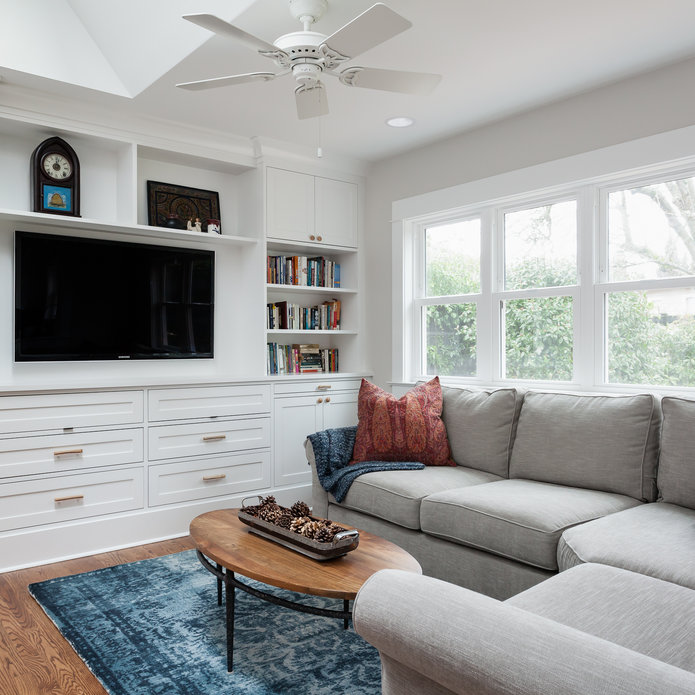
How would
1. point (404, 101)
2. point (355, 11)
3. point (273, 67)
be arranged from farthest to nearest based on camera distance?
1. point (404, 101)
2. point (273, 67)
3. point (355, 11)

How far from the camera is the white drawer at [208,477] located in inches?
144

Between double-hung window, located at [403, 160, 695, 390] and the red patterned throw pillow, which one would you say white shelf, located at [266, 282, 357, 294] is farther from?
the red patterned throw pillow

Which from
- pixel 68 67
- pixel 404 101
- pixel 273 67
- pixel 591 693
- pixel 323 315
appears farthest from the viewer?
pixel 323 315

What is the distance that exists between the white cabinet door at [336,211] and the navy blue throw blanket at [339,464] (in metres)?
1.64

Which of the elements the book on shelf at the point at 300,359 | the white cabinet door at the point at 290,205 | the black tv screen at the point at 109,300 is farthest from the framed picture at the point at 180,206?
the book on shelf at the point at 300,359

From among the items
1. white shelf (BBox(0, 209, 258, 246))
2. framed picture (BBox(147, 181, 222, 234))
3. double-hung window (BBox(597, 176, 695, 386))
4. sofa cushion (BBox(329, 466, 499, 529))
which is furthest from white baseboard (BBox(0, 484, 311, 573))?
double-hung window (BBox(597, 176, 695, 386))

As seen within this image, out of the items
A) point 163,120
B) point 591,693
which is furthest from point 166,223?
point 591,693

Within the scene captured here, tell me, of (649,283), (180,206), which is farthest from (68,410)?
(649,283)

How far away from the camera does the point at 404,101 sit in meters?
3.44

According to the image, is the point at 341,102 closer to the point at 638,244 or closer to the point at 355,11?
the point at 355,11

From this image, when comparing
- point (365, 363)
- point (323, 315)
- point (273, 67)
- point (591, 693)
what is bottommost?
point (591, 693)

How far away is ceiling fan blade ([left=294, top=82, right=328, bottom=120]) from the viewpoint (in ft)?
8.23

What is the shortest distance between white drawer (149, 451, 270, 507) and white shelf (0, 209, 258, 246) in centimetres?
141

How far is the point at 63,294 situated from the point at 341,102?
1917 millimetres
